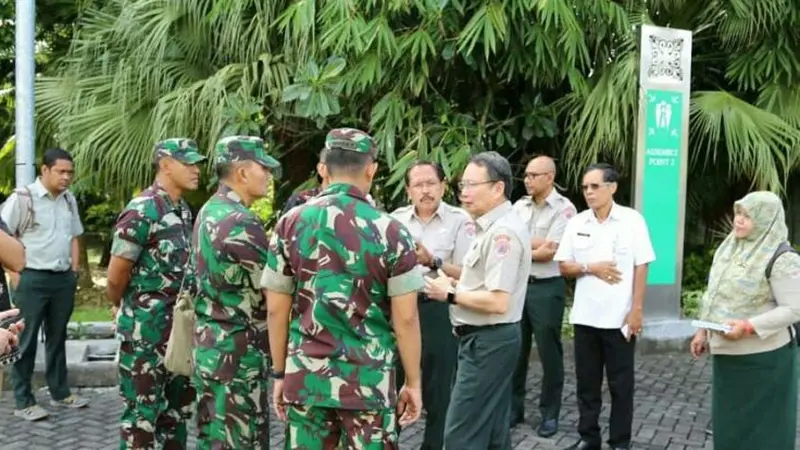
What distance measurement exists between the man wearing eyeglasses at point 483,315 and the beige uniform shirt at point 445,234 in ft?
2.80

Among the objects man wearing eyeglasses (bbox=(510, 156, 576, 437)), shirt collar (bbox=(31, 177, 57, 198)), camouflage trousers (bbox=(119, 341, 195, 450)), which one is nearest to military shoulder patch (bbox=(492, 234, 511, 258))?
man wearing eyeglasses (bbox=(510, 156, 576, 437))

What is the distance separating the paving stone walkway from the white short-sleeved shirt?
806mm

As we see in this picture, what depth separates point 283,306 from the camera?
2.82 metres

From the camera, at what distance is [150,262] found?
3.79 meters

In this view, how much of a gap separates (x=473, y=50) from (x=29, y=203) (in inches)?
147

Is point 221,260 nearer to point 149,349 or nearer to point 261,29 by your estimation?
point 149,349

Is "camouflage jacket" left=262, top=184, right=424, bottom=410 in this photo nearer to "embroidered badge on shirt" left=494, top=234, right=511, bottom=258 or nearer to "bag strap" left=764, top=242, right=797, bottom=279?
"embroidered badge on shirt" left=494, top=234, right=511, bottom=258

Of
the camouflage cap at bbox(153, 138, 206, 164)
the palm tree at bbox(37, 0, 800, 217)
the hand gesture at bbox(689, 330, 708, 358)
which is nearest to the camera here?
the camouflage cap at bbox(153, 138, 206, 164)

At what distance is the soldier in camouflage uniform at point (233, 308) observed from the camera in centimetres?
318

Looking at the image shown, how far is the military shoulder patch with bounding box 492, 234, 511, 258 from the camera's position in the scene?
133 inches

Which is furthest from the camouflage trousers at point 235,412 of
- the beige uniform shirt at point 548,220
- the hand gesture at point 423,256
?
the beige uniform shirt at point 548,220

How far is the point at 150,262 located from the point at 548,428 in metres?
2.47

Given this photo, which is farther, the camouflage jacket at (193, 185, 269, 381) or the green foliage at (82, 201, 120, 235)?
the green foliage at (82, 201, 120, 235)

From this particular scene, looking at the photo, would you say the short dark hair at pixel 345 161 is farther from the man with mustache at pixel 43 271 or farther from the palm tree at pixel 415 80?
the palm tree at pixel 415 80
